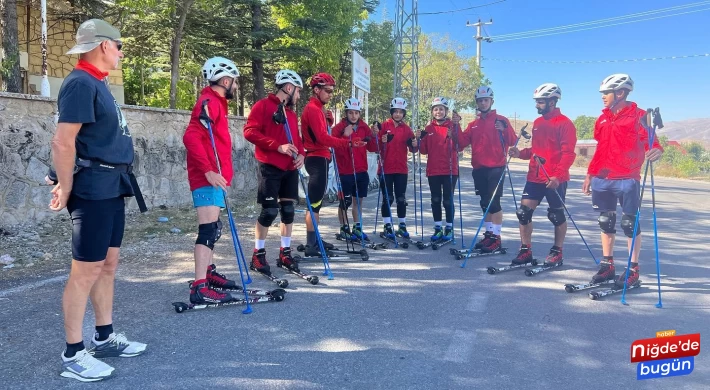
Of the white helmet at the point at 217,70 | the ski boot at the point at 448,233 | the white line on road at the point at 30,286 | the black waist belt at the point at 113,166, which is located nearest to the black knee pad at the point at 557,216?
the ski boot at the point at 448,233

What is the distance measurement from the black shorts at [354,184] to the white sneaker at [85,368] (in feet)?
16.0

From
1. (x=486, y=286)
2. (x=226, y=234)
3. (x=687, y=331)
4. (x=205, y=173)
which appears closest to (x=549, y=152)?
(x=486, y=286)

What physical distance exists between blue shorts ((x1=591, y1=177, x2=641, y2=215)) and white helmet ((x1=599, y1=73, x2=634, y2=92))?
96 centimetres

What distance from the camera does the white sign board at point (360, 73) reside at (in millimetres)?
15242

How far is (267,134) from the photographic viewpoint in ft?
17.5

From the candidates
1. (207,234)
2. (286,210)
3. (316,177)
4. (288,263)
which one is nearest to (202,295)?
(207,234)

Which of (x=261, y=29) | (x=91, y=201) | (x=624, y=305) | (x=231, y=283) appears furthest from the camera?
(x=261, y=29)

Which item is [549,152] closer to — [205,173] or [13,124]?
[205,173]

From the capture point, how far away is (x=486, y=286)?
206 inches

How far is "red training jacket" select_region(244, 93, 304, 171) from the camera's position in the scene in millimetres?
5148

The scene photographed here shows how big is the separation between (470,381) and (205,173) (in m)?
2.62

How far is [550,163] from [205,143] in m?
4.02

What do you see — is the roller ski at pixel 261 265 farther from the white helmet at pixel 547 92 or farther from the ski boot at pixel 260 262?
the white helmet at pixel 547 92

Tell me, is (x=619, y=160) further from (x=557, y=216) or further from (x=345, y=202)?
(x=345, y=202)
